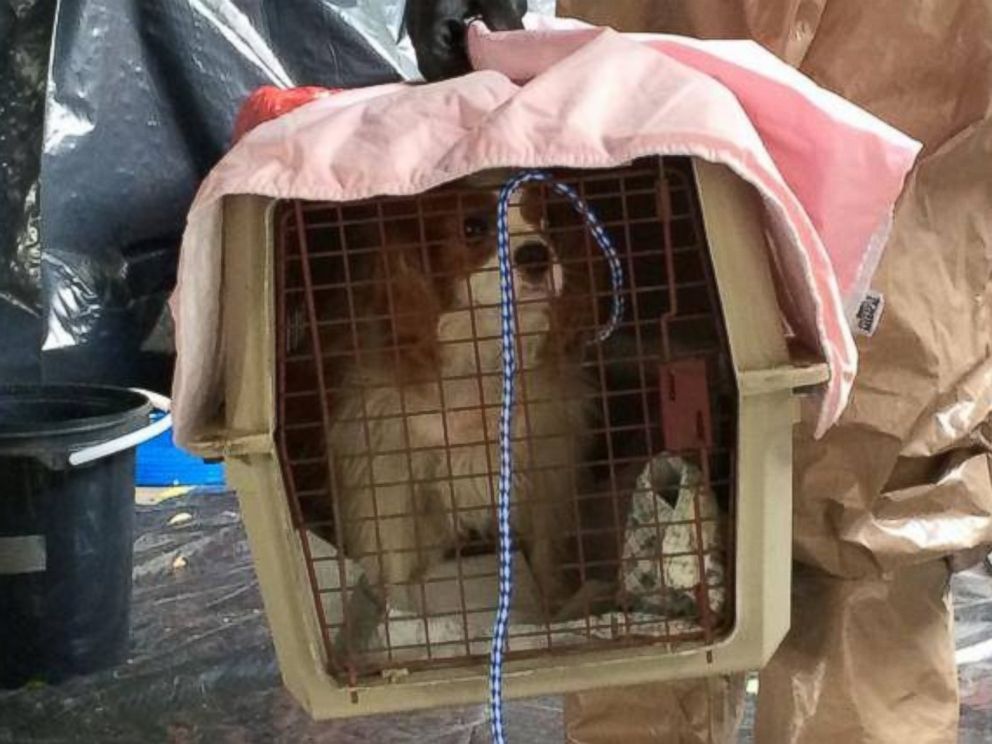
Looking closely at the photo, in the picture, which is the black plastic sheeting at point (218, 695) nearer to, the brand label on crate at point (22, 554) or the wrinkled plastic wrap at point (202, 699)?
the wrinkled plastic wrap at point (202, 699)

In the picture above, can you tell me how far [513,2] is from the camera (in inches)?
43.2

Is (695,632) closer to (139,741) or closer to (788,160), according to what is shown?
(788,160)

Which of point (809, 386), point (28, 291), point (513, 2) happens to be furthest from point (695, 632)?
point (28, 291)

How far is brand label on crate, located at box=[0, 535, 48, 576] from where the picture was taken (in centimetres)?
189

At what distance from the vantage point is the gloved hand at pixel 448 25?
1.07 metres

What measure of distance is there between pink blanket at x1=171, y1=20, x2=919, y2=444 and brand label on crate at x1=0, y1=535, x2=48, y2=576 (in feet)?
3.19

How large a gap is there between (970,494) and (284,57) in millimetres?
1826

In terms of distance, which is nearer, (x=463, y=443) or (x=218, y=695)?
(x=463, y=443)

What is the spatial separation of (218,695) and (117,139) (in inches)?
45.5

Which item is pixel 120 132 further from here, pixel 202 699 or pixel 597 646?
pixel 597 646

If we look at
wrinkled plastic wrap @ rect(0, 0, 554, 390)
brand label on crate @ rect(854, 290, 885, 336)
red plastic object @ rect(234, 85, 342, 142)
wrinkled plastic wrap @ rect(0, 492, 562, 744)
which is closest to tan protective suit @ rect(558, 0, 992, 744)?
brand label on crate @ rect(854, 290, 885, 336)

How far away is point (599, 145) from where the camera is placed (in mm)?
874

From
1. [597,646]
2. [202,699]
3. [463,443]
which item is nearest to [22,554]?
[202,699]

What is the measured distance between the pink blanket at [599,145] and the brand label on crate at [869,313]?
150 mm
